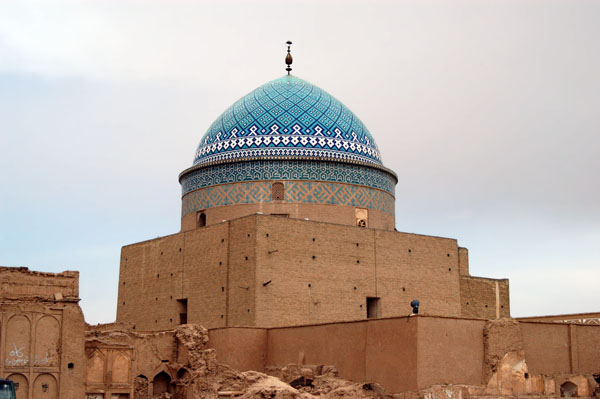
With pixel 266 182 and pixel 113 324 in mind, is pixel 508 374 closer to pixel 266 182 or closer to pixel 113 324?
pixel 266 182

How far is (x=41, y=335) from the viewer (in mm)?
17422

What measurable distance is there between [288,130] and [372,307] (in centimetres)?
484

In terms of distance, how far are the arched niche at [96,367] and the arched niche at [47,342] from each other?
119cm

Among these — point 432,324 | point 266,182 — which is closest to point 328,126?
point 266,182

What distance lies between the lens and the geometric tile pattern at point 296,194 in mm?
22781

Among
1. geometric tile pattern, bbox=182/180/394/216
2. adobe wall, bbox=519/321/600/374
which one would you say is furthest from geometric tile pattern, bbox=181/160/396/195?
adobe wall, bbox=519/321/600/374

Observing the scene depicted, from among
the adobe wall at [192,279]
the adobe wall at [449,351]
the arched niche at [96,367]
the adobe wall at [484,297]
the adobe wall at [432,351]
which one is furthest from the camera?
the adobe wall at [484,297]

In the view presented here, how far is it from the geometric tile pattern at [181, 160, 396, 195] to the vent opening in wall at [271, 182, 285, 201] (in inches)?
6.8

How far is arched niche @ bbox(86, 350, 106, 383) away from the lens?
1856 cm

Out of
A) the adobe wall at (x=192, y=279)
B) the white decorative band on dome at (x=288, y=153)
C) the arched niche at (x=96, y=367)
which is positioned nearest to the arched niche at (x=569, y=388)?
the adobe wall at (x=192, y=279)

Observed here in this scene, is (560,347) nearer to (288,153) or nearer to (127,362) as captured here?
(288,153)

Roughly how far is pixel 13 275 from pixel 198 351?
167 inches

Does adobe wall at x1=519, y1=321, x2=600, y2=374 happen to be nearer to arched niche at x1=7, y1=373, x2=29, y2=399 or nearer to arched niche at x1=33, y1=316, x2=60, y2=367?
arched niche at x1=33, y1=316, x2=60, y2=367

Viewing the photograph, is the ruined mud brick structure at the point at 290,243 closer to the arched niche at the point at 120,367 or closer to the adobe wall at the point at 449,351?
the arched niche at the point at 120,367
